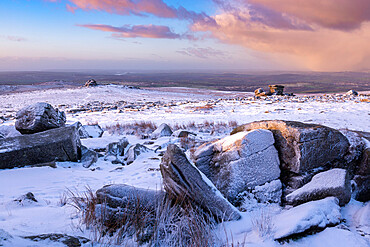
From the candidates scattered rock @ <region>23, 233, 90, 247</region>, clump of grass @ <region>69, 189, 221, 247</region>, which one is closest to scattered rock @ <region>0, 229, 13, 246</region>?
scattered rock @ <region>23, 233, 90, 247</region>

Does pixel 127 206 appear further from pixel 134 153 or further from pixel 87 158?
pixel 87 158

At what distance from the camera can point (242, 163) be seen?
157 inches

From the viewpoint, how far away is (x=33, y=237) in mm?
2312

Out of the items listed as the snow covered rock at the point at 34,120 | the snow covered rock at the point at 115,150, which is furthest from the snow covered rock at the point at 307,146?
the snow covered rock at the point at 34,120

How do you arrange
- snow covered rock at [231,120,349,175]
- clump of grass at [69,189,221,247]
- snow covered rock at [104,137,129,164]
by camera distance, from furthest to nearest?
snow covered rock at [104,137,129,164]
snow covered rock at [231,120,349,175]
clump of grass at [69,189,221,247]

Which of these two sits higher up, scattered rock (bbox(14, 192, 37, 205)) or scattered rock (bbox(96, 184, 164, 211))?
scattered rock (bbox(96, 184, 164, 211))

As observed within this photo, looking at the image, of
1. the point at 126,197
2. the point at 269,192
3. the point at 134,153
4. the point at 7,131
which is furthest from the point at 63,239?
the point at 7,131

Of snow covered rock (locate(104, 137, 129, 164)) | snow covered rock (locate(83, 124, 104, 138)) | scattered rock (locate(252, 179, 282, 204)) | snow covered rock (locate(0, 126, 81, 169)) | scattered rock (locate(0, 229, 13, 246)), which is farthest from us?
snow covered rock (locate(83, 124, 104, 138))

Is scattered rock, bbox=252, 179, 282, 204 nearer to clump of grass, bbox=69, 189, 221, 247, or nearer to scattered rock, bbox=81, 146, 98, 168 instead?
clump of grass, bbox=69, 189, 221, 247

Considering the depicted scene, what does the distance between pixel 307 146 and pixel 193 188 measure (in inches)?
86.0

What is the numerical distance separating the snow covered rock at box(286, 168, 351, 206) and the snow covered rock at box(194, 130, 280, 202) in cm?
64

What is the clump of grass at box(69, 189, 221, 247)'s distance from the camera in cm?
254

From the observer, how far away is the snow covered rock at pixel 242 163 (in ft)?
12.9

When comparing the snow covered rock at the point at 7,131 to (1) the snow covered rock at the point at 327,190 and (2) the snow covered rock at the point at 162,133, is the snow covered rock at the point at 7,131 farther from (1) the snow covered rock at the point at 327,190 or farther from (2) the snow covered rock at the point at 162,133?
(1) the snow covered rock at the point at 327,190
